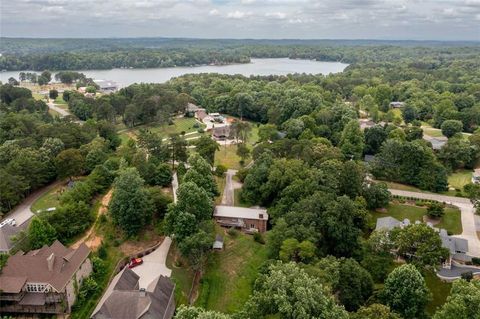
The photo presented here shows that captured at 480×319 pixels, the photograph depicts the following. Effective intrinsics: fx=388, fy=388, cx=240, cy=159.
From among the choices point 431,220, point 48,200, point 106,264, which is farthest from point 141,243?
point 431,220

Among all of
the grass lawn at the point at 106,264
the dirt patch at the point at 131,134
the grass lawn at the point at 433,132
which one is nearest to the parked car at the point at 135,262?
the grass lawn at the point at 106,264

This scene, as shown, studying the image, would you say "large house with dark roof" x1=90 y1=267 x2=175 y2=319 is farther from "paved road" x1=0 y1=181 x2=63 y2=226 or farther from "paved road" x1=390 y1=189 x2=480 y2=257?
"paved road" x1=390 y1=189 x2=480 y2=257

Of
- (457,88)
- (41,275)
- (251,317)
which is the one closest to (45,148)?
(41,275)

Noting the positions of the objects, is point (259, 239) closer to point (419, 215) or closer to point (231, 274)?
point (231, 274)

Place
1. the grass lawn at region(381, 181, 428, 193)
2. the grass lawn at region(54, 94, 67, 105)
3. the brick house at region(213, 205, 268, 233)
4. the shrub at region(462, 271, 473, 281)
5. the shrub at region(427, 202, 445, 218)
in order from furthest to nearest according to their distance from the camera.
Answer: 1. the grass lawn at region(54, 94, 67, 105)
2. the grass lawn at region(381, 181, 428, 193)
3. the shrub at region(427, 202, 445, 218)
4. the brick house at region(213, 205, 268, 233)
5. the shrub at region(462, 271, 473, 281)

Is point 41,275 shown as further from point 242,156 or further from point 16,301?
point 242,156

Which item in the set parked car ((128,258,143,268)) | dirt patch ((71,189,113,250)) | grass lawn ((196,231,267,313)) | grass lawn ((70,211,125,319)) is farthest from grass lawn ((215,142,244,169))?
parked car ((128,258,143,268))

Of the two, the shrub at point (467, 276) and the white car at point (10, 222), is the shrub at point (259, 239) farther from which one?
the white car at point (10, 222)
